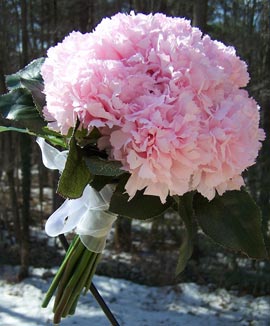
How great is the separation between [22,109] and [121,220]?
3986mm

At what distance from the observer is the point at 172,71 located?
2.10 feet

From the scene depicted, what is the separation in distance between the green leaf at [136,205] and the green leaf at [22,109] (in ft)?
0.58

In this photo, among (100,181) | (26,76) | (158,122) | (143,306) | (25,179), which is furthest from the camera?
(25,179)

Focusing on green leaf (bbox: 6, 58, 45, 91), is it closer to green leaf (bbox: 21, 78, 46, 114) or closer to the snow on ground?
green leaf (bbox: 21, 78, 46, 114)

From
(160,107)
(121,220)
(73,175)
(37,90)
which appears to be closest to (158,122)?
(160,107)

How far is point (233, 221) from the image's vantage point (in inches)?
27.2

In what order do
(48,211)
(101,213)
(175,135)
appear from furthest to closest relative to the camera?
(48,211), (101,213), (175,135)

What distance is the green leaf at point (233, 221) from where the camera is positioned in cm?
68

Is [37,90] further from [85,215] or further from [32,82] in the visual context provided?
[85,215]

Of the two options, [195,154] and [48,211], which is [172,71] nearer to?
[195,154]

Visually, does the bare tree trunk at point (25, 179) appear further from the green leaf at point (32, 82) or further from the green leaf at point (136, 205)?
the green leaf at point (136, 205)

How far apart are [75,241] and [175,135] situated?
0.37 meters

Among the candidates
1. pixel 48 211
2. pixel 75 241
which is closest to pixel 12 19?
pixel 48 211

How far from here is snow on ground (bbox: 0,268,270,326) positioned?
3.50m
